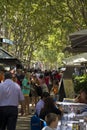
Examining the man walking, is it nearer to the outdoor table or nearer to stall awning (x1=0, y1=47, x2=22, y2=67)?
the outdoor table

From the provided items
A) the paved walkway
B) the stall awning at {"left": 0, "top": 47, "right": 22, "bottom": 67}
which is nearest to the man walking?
the paved walkway

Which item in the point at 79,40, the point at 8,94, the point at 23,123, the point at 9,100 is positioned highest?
the point at 79,40

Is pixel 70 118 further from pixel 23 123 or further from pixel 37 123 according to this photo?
pixel 23 123

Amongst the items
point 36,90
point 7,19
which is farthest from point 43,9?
point 36,90

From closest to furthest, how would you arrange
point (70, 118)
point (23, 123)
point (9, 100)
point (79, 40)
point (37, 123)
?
point (79, 40) < point (70, 118) < point (37, 123) < point (9, 100) < point (23, 123)

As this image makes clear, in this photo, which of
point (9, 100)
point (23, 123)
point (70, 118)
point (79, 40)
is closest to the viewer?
point (79, 40)

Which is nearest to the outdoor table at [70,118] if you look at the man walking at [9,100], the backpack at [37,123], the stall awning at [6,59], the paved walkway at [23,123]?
the backpack at [37,123]

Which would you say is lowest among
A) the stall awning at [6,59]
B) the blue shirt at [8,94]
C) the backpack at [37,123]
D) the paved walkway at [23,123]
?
the paved walkway at [23,123]

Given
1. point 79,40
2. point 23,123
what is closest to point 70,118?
point 79,40

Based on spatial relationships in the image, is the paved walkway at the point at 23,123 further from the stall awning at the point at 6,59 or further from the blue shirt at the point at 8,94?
the blue shirt at the point at 8,94

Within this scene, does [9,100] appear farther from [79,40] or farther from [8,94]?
[79,40]

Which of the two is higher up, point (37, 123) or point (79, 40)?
point (79, 40)

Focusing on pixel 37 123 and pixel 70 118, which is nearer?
pixel 70 118

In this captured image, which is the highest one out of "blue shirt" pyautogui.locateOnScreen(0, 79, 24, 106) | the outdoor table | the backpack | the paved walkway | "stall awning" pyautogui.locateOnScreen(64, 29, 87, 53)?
"stall awning" pyautogui.locateOnScreen(64, 29, 87, 53)
